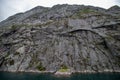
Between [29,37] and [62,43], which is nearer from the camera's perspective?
[62,43]

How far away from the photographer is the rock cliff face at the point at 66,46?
157 meters

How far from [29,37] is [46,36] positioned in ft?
57.6

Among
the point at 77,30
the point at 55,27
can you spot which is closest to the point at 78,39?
the point at 77,30

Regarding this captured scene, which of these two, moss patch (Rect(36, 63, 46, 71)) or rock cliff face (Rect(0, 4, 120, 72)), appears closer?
moss patch (Rect(36, 63, 46, 71))

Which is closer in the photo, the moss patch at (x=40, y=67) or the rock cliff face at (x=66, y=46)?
the moss patch at (x=40, y=67)

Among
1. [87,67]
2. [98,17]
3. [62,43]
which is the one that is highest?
[98,17]

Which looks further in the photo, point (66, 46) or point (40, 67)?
point (66, 46)

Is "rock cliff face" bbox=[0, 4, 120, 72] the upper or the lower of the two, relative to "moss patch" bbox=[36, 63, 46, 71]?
upper

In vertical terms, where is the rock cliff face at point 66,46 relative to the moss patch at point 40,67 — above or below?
above

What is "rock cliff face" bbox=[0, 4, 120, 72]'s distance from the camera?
157250 millimetres

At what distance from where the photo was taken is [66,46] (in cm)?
17188

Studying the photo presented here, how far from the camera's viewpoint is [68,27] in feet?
612

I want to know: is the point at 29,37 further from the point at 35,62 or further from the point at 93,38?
the point at 93,38

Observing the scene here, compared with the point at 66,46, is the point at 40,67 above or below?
below
